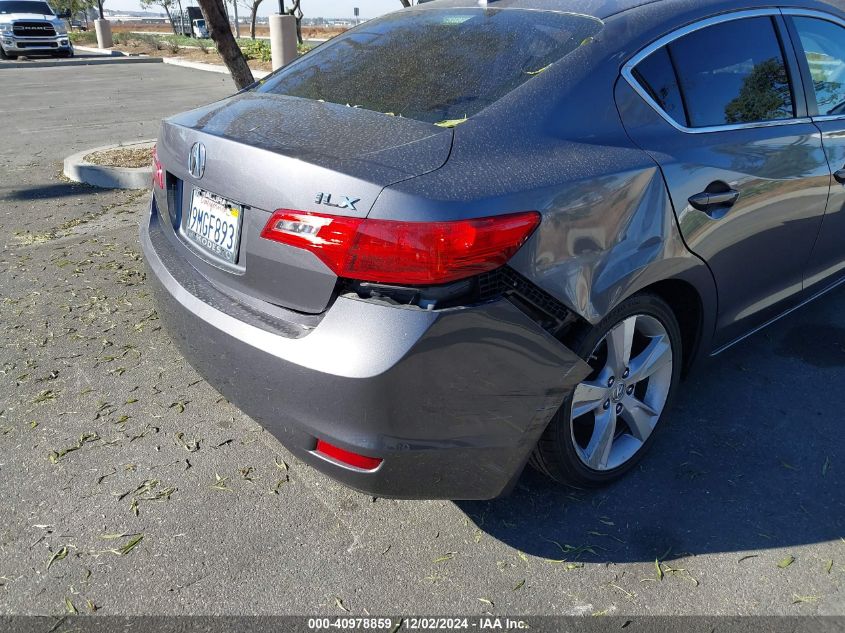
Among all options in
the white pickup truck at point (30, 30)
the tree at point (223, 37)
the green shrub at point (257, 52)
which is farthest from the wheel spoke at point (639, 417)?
the white pickup truck at point (30, 30)

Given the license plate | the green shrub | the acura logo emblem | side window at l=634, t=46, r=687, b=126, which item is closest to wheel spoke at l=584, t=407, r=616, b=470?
side window at l=634, t=46, r=687, b=126

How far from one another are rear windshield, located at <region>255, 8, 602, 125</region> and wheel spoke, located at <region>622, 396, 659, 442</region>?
1239 millimetres

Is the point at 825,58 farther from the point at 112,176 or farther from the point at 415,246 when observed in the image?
the point at 112,176

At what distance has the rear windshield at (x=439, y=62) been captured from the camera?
7.79 feet

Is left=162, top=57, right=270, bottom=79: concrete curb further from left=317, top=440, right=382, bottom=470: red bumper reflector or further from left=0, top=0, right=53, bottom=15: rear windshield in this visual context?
left=317, top=440, right=382, bottom=470: red bumper reflector

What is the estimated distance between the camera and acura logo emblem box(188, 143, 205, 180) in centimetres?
240

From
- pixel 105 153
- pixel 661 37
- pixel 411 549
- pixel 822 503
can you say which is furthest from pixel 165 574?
pixel 105 153

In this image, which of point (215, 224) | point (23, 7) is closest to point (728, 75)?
point (215, 224)

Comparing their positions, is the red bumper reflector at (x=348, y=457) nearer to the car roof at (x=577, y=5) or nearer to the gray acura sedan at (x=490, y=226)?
the gray acura sedan at (x=490, y=226)

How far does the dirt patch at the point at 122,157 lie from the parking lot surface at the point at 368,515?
3.94 m

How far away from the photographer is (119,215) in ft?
19.6

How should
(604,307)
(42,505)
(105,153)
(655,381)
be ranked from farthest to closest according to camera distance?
(105,153)
(655,381)
(42,505)
(604,307)

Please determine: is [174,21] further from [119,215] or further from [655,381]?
[655,381]

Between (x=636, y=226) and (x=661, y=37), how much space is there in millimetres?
769
